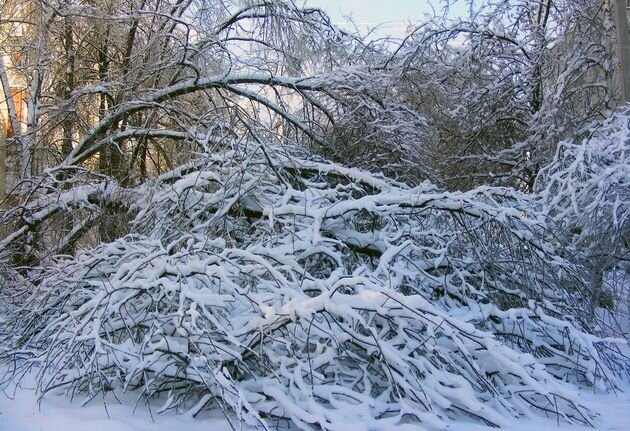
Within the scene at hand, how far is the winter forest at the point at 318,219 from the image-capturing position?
4363 mm

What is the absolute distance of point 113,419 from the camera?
13.3 feet

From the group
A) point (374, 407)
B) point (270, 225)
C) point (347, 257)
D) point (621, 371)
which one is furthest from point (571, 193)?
point (374, 407)

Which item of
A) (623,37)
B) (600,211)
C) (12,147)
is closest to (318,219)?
(600,211)

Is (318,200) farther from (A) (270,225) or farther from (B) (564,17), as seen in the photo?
(B) (564,17)

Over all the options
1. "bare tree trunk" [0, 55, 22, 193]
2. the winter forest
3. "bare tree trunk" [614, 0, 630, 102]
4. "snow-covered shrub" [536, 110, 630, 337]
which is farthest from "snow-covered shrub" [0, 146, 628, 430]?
"bare tree trunk" [0, 55, 22, 193]

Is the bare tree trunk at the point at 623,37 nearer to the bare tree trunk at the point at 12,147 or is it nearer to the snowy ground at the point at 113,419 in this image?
the snowy ground at the point at 113,419

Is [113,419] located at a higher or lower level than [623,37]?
lower

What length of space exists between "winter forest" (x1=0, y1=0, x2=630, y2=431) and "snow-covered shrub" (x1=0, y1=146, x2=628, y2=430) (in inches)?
1.0

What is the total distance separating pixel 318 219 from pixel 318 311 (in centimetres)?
152

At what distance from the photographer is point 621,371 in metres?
5.45

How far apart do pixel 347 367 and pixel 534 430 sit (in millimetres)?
1331

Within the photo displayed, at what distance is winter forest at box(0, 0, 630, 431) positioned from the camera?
436 cm

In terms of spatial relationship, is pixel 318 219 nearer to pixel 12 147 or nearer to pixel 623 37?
pixel 623 37

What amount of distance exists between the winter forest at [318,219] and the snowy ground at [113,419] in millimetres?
115
